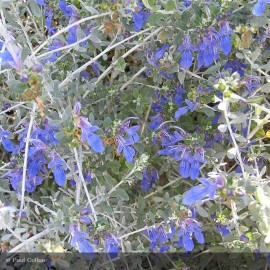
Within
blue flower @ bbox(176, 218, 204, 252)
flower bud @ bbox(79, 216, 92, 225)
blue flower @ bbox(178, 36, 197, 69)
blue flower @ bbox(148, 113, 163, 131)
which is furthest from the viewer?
blue flower @ bbox(148, 113, 163, 131)

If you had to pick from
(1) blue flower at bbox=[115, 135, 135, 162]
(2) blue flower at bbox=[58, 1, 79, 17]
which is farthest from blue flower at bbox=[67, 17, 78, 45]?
(1) blue flower at bbox=[115, 135, 135, 162]

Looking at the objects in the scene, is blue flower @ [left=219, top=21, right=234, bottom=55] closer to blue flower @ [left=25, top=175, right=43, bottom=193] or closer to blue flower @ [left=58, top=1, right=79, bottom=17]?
blue flower @ [left=58, top=1, right=79, bottom=17]

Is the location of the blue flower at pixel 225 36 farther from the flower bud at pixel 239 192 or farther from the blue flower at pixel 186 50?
the flower bud at pixel 239 192

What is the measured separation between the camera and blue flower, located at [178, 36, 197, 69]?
6.43 feet

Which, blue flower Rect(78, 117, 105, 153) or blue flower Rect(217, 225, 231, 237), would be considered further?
blue flower Rect(217, 225, 231, 237)

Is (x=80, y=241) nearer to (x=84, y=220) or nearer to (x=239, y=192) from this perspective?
(x=84, y=220)

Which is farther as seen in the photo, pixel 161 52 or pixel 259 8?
pixel 161 52

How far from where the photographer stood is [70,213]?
5.63ft

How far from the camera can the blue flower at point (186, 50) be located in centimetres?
196

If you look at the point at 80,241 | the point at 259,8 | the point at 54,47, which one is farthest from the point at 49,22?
the point at 80,241

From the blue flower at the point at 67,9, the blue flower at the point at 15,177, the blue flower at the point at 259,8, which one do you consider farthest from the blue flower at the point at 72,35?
the blue flower at the point at 259,8

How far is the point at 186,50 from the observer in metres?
1.97

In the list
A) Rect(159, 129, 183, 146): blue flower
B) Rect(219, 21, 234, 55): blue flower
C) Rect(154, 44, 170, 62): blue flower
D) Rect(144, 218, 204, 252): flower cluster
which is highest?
Rect(219, 21, 234, 55): blue flower

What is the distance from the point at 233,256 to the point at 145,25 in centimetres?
104
